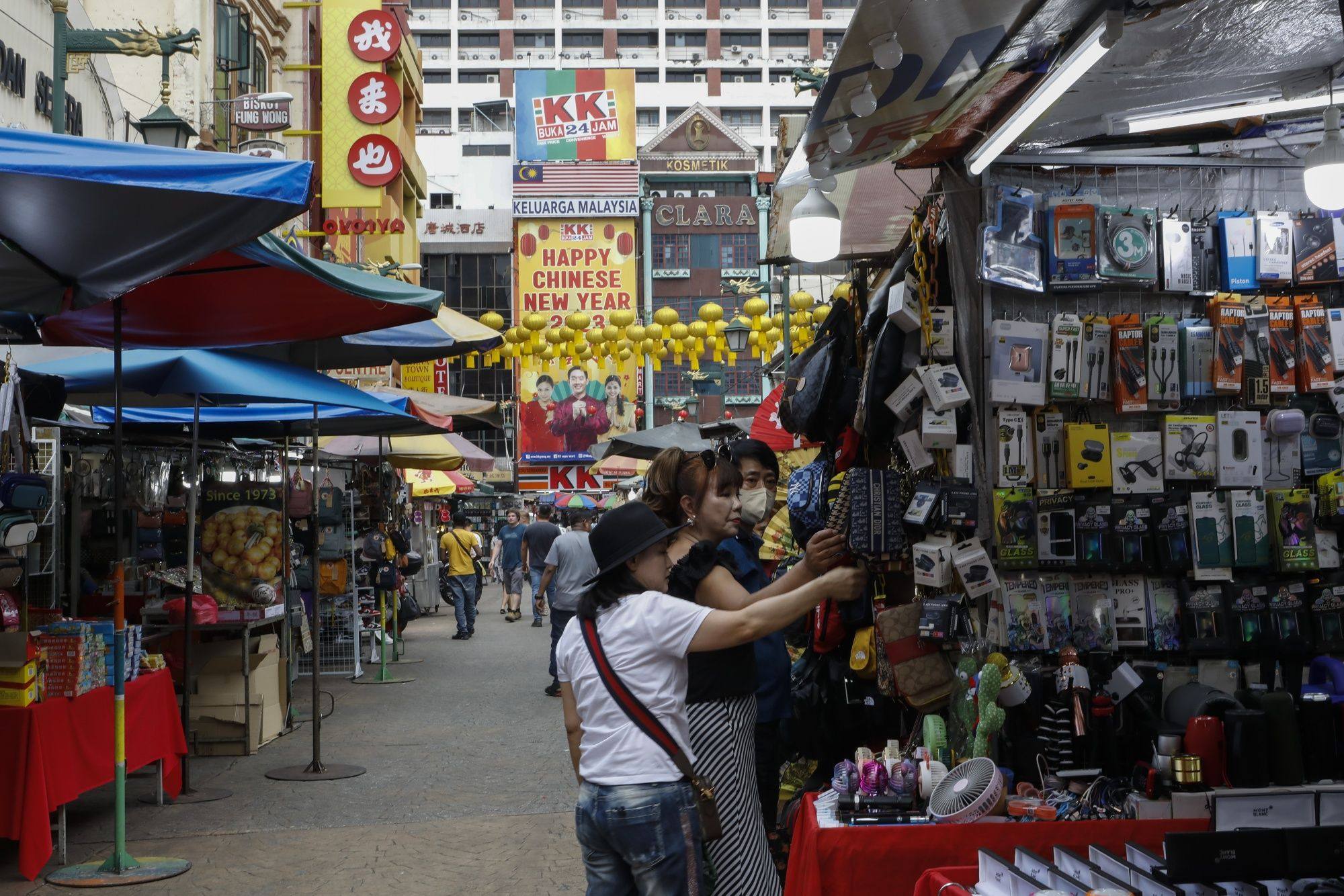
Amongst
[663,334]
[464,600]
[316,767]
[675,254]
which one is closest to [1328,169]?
[316,767]

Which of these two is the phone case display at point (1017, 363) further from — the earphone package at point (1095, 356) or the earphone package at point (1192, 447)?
the earphone package at point (1192, 447)

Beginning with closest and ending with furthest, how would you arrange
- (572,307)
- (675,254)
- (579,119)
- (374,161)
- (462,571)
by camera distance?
(462,571), (374,161), (572,307), (579,119), (675,254)

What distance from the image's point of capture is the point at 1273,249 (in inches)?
206

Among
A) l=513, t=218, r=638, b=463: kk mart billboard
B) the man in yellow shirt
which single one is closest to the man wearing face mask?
the man in yellow shirt

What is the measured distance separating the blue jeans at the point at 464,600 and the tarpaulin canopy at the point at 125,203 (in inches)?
581

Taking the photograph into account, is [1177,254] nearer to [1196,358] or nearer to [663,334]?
[1196,358]

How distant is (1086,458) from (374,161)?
71.3ft

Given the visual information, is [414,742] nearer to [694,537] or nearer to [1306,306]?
[694,537]

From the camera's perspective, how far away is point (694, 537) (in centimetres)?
489

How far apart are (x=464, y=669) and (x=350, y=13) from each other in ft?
53.8

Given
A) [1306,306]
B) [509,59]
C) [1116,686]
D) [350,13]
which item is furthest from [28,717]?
[509,59]

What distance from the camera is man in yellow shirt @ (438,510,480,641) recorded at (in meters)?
20.1

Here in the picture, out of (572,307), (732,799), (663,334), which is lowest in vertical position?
(732,799)

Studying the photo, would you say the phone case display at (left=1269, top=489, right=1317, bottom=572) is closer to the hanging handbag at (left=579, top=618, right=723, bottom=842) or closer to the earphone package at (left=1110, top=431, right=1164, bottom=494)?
the earphone package at (left=1110, top=431, right=1164, bottom=494)
